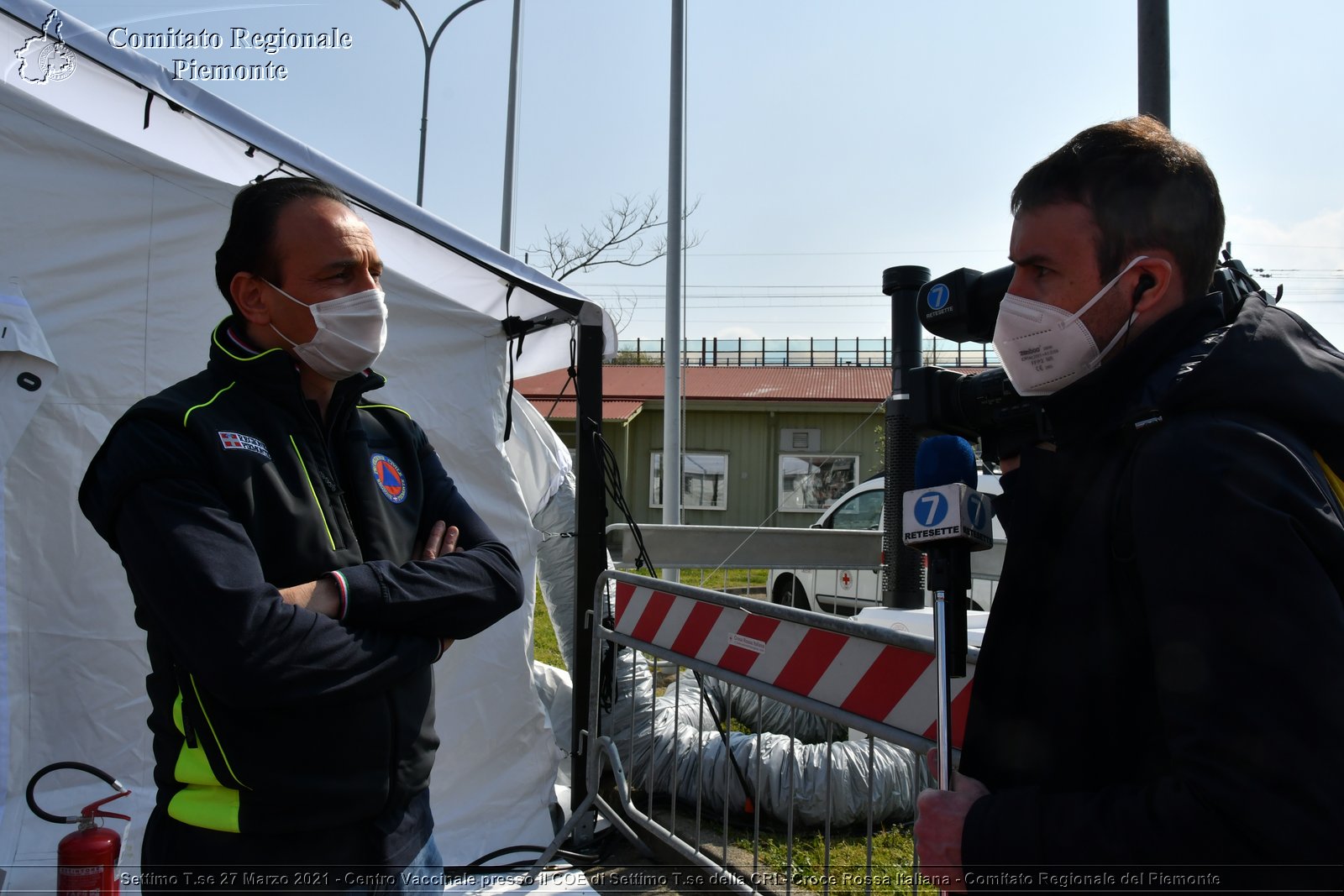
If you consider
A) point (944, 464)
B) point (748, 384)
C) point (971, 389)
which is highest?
point (748, 384)

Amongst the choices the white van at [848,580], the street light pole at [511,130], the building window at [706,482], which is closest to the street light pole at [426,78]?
the street light pole at [511,130]

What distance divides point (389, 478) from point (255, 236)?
1.90ft

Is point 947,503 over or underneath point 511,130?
underneath

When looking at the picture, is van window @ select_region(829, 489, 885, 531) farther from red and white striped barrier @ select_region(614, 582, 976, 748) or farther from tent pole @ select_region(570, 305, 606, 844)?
red and white striped barrier @ select_region(614, 582, 976, 748)

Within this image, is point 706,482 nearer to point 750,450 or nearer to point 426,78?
point 750,450

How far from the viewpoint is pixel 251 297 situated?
6.05 feet

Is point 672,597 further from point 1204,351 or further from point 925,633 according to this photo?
point 1204,351

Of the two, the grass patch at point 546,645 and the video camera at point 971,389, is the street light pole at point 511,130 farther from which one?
the video camera at point 971,389

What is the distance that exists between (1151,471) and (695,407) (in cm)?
2192

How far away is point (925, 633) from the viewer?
384cm

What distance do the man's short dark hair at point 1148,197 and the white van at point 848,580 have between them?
4.95 meters

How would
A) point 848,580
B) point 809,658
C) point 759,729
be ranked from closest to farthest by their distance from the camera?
point 809,658, point 759,729, point 848,580

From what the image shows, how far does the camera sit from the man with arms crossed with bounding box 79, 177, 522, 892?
4.77ft

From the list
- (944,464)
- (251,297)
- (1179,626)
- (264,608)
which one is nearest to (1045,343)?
(944,464)
